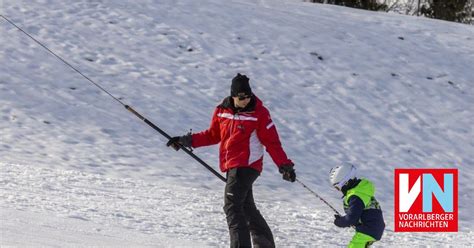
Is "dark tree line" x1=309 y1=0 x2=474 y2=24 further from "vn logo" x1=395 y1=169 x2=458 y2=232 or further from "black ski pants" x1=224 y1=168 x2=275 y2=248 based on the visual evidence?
"black ski pants" x1=224 y1=168 x2=275 y2=248

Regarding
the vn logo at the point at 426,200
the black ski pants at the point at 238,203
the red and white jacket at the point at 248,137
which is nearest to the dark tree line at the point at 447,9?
the vn logo at the point at 426,200

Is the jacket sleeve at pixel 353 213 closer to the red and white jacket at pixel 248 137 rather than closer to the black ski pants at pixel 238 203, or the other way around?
the red and white jacket at pixel 248 137

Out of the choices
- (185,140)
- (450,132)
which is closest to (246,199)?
(185,140)

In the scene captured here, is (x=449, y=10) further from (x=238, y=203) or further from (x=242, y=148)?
(x=238, y=203)

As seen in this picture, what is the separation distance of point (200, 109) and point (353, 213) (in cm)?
746

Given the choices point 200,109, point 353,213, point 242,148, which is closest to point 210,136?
point 242,148

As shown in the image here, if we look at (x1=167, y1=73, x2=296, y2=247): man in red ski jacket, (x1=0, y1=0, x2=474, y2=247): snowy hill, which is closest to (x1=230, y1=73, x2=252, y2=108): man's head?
(x1=167, y1=73, x2=296, y2=247): man in red ski jacket

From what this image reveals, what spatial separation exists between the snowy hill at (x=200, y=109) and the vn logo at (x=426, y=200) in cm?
16

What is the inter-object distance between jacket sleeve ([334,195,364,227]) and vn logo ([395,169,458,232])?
10.9 feet

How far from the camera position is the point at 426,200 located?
10914 millimetres

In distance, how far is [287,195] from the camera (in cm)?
1054

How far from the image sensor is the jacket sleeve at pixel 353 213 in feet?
20.7

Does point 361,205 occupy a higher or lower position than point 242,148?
lower

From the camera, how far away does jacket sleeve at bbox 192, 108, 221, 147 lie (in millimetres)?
6875
